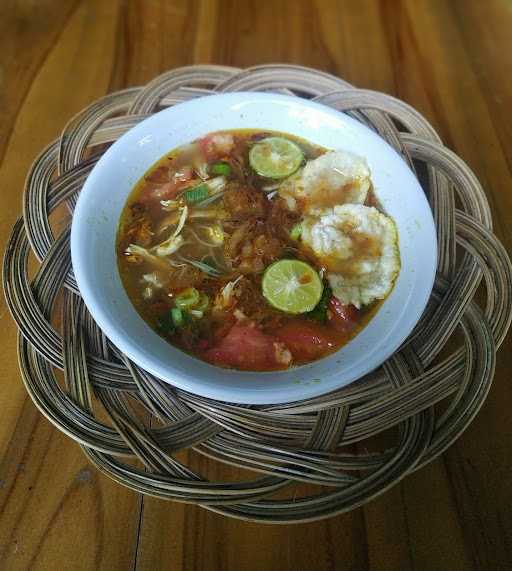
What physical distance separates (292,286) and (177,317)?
45 cm

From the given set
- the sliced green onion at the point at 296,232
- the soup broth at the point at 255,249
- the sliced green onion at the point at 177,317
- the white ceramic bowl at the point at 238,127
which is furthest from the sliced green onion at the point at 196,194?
the sliced green onion at the point at 177,317

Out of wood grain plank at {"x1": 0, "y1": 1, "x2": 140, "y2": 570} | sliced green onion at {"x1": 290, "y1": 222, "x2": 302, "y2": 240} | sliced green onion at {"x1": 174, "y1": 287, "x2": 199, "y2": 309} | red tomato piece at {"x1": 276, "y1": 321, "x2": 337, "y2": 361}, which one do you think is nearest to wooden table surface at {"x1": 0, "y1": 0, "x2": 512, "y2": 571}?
wood grain plank at {"x1": 0, "y1": 1, "x2": 140, "y2": 570}

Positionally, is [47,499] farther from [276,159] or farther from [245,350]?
[276,159]

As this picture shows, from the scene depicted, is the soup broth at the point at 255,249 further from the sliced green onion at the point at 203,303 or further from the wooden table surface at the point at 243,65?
the wooden table surface at the point at 243,65

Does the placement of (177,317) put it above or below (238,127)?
below

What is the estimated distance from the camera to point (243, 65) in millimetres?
2650

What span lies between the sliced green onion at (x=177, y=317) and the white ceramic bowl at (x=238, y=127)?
0.11 metres

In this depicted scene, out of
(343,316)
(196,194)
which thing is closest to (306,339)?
(343,316)

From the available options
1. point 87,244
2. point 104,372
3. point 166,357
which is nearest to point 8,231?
point 87,244

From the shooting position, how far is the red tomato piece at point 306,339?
174cm

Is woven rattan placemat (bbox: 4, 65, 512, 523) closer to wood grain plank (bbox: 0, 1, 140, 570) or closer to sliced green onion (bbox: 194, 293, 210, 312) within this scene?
wood grain plank (bbox: 0, 1, 140, 570)

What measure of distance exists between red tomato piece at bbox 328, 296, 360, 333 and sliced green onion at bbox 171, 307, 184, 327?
562mm

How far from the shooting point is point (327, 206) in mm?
2113

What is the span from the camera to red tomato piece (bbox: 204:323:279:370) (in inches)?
66.8
